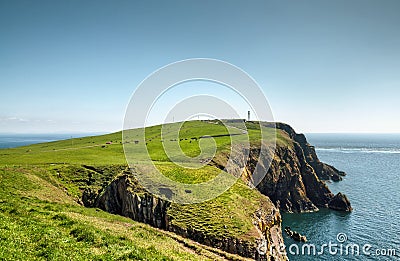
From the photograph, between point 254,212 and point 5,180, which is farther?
point 254,212

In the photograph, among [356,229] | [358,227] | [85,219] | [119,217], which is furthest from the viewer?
[358,227]

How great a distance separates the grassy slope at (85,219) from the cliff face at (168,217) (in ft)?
3.44

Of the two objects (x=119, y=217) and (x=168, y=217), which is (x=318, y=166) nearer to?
(x=168, y=217)

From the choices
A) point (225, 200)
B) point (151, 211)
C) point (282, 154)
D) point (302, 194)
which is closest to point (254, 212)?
point (225, 200)

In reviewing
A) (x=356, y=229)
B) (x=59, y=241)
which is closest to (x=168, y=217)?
(x=59, y=241)

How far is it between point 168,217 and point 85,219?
44.8 feet

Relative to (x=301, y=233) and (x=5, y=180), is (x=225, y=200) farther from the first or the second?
(x=301, y=233)

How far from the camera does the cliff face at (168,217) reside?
100 feet

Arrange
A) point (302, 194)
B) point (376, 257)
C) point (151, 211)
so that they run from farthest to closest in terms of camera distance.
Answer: point (302, 194), point (376, 257), point (151, 211)

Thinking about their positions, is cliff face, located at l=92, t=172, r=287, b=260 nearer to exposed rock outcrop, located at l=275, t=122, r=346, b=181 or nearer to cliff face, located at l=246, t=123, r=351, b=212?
cliff face, located at l=246, t=123, r=351, b=212

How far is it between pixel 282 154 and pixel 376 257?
60583mm

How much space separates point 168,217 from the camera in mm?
34875

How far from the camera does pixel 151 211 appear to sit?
3778cm

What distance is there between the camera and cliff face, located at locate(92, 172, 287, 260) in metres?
30.5
